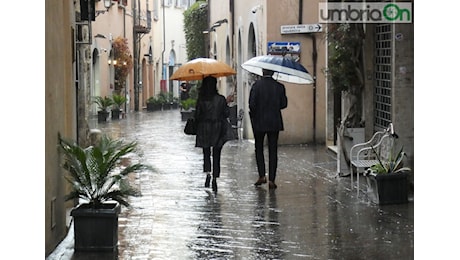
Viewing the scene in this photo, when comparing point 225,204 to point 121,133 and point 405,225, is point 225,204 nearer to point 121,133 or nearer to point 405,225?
point 405,225

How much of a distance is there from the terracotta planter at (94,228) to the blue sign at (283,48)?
12.2 meters

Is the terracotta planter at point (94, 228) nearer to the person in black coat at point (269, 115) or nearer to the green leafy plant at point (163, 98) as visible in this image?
the person in black coat at point (269, 115)

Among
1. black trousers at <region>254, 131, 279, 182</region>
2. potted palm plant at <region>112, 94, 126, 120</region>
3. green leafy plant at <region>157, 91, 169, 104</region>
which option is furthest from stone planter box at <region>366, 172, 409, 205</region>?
green leafy plant at <region>157, 91, 169, 104</region>

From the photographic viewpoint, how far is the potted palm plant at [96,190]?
8219 millimetres

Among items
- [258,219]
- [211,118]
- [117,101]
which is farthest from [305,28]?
[117,101]

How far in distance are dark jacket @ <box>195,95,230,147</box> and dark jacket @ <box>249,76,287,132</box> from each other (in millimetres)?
421

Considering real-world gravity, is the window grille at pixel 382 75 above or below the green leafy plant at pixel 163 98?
above

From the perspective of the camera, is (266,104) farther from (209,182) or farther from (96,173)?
(96,173)

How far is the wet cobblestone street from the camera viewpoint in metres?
8.38

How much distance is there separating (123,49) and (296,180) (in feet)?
86.2

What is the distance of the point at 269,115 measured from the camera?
12.7 m

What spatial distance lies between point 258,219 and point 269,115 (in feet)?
9.21

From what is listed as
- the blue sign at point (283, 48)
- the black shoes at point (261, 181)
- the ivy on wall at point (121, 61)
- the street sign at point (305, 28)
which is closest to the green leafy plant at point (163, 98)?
the ivy on wall at point (121, 61)

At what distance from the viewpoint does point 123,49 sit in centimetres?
3906
